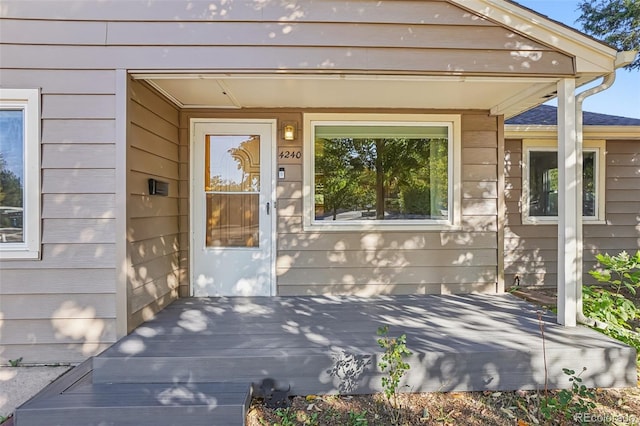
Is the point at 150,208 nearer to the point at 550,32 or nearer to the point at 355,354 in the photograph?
the point at 355,354

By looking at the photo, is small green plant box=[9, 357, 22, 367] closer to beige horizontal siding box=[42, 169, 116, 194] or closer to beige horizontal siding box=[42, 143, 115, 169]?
beige horizontal siding box=[42, 169, 116, 194]

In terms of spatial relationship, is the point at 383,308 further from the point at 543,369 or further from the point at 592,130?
the point at 592,130

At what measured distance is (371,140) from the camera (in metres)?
4.11

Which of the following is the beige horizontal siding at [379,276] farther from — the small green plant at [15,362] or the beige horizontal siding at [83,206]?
the small green plant at [15,362]

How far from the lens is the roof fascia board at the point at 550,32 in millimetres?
2879

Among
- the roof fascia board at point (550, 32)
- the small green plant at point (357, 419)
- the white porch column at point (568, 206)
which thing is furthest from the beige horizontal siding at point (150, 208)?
the white porch column at point (568, 206)

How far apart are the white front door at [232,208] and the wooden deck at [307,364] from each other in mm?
1066

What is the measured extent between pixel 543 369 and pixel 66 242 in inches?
139

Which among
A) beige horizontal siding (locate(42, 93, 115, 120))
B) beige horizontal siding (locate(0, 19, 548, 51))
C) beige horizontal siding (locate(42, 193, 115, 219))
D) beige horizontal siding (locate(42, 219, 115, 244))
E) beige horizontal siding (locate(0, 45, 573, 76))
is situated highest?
beige horizontal siding (locate(0, 19, 548, 51))

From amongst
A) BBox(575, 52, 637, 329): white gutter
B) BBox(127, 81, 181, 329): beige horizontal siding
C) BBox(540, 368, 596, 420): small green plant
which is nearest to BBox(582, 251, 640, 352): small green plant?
BBox(575, 52, 637, 329): white gutter

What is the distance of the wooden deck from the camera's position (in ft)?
7.38

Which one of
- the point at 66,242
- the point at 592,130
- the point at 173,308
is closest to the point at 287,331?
the point at 173,308

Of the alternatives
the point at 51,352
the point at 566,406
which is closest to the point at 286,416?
the point at 566,406

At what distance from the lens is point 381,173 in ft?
13.6
